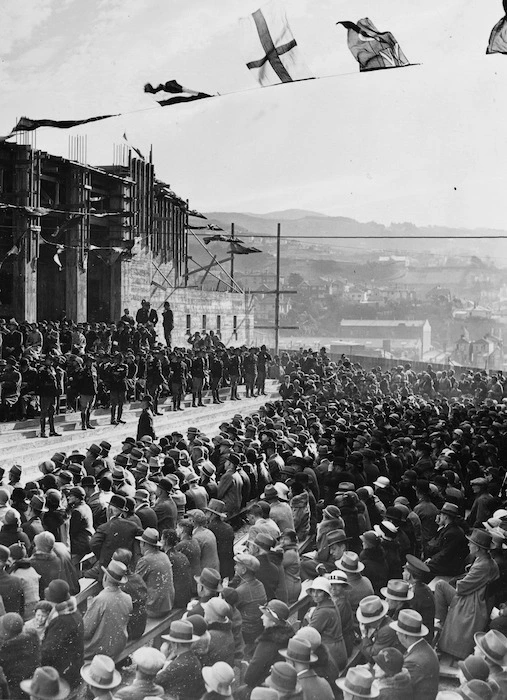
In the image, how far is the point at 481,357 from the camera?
3612 inches

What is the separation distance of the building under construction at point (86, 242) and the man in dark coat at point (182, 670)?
817 inches

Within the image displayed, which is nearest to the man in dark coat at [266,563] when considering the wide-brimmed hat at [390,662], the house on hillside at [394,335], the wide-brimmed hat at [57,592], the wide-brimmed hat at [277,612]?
the wide-brimmed hat at [277,612]

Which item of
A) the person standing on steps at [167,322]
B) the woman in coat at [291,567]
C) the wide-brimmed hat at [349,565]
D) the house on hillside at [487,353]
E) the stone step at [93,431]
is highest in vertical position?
the person standing on steps at [167,322]

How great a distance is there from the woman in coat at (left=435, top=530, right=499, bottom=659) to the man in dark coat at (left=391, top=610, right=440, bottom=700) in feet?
4.98

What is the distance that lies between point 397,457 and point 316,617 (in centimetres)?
656

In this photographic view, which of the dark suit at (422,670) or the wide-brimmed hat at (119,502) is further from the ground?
the wide-brimmed hat at (119,502)

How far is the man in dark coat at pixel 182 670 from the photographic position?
600 centimetres

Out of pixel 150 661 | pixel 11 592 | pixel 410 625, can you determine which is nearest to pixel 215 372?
pixel 11 592

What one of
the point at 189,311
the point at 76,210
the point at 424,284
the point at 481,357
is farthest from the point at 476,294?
the point at 76,210

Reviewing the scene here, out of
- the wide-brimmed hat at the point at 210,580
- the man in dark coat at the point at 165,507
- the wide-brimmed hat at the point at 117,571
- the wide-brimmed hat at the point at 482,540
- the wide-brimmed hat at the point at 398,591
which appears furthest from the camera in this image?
the man in dark coat at the point at 165,507

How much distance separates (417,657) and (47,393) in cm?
1260

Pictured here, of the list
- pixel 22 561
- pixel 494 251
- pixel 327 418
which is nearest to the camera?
pixel 22 561

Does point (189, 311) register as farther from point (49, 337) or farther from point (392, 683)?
point (392, 683)

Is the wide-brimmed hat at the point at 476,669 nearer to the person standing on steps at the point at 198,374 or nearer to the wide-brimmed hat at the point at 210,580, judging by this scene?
the wide-brimmed hat at the point at 210,580
